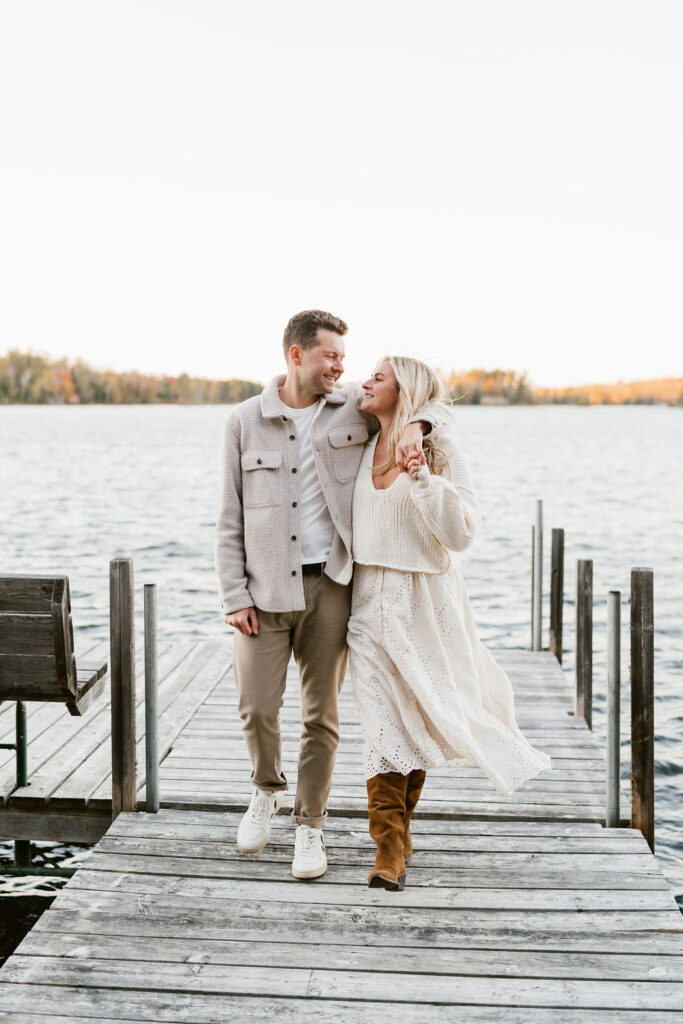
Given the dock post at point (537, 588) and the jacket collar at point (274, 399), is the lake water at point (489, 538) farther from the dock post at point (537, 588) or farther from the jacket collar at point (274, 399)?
the jacket collar at point (274, 399)

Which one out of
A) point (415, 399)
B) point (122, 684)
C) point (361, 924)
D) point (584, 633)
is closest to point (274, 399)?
point (415, 399)

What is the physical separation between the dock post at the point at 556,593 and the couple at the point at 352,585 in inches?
163

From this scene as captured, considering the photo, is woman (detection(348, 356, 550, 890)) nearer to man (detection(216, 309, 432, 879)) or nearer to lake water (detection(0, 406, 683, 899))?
man (detection(216, 309, 432, 879))

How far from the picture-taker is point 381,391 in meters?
3.41

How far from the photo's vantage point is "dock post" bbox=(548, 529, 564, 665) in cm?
766

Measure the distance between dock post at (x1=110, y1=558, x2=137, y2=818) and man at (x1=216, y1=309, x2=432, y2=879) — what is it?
2.00ft

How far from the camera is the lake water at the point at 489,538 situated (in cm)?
1162

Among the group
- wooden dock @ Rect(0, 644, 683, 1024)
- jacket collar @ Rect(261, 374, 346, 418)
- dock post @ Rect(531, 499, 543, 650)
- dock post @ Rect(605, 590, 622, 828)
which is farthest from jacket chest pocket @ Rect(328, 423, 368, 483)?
dock post @ Rect(531, 499, 543, 650)

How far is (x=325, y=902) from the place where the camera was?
11.1ft

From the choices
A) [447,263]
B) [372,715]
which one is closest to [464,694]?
[372,715]

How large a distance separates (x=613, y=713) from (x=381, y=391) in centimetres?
164

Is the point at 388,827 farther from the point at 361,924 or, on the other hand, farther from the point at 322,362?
the point at 322,362

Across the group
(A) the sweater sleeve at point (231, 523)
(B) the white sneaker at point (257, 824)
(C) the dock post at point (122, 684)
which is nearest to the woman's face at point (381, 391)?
(A) the sweater sleeve at point (231, 523)

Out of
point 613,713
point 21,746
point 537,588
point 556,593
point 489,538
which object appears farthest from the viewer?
point 489,538
